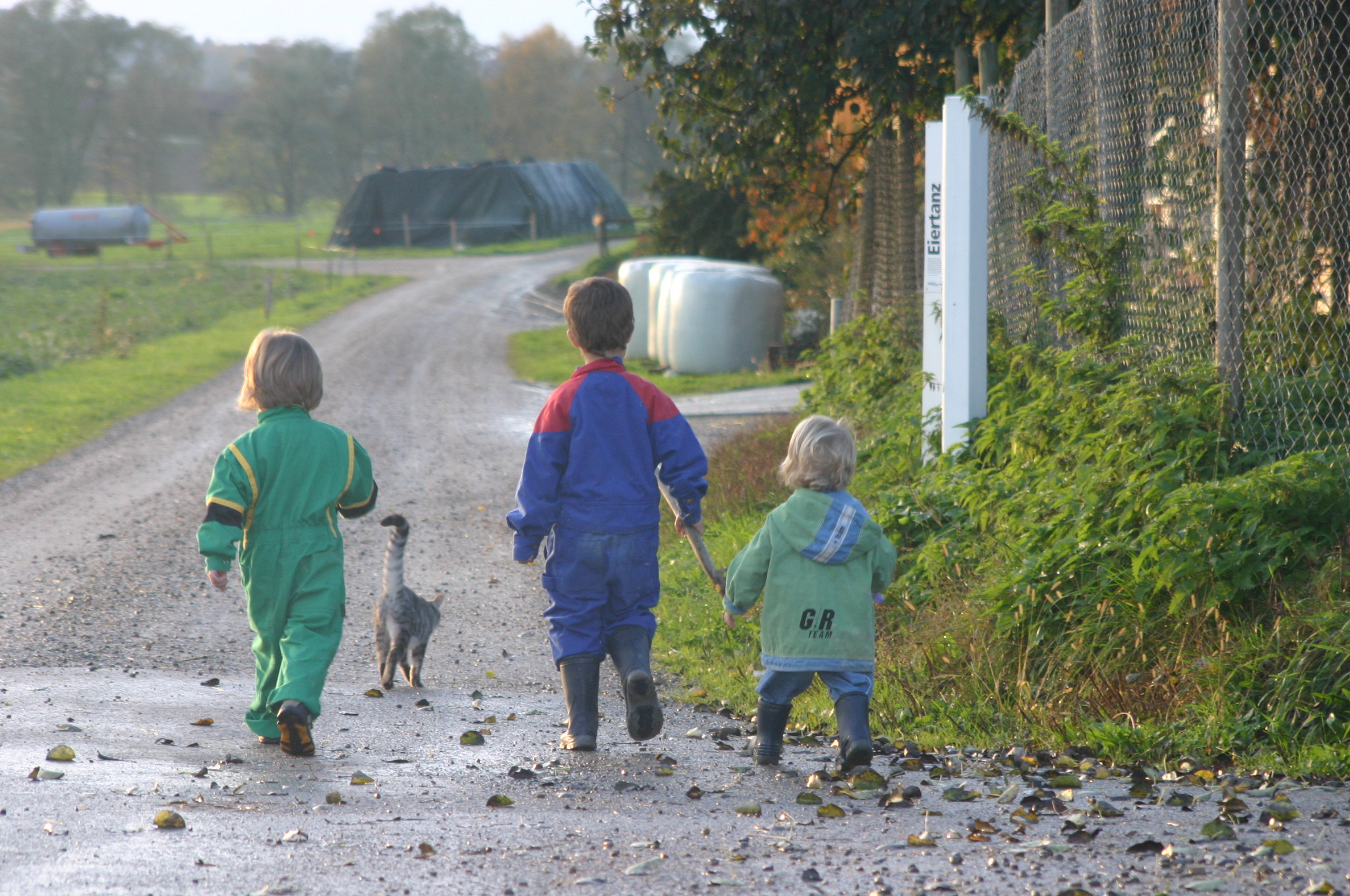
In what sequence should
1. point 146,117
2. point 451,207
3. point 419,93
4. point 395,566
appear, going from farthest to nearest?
point 419,93, point 146,117, point 451,207, point 395,566

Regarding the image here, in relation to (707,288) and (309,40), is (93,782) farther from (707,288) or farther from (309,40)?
(309,40)

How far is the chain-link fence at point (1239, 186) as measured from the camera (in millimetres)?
5094

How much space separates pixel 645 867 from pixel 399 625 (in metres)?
2.66

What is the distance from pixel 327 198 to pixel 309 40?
10.6 metres

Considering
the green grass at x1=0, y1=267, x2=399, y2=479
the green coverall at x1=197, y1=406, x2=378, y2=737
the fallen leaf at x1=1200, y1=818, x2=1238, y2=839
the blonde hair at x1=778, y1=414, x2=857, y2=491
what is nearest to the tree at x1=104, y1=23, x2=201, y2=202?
the green grass at x1=0, y1=267, x2=399, y2=479

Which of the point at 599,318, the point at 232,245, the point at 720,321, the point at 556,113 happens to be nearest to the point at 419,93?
the point at 556,113

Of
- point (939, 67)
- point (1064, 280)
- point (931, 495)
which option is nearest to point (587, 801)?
point (931, 495)

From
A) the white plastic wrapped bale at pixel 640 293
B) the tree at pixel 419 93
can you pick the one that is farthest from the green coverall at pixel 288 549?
the tree at pixel 419 93

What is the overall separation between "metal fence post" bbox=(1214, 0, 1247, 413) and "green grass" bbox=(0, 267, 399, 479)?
10.3 m

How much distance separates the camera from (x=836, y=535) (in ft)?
13.6

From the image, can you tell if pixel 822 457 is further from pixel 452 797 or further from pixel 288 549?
pixel 288 549

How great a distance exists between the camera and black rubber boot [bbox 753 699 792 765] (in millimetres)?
4262

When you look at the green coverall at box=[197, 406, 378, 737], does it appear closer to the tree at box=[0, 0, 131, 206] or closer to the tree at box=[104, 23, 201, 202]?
the tree at box=[0, 0, 131, 206]

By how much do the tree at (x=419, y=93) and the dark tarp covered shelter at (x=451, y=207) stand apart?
2655cm
